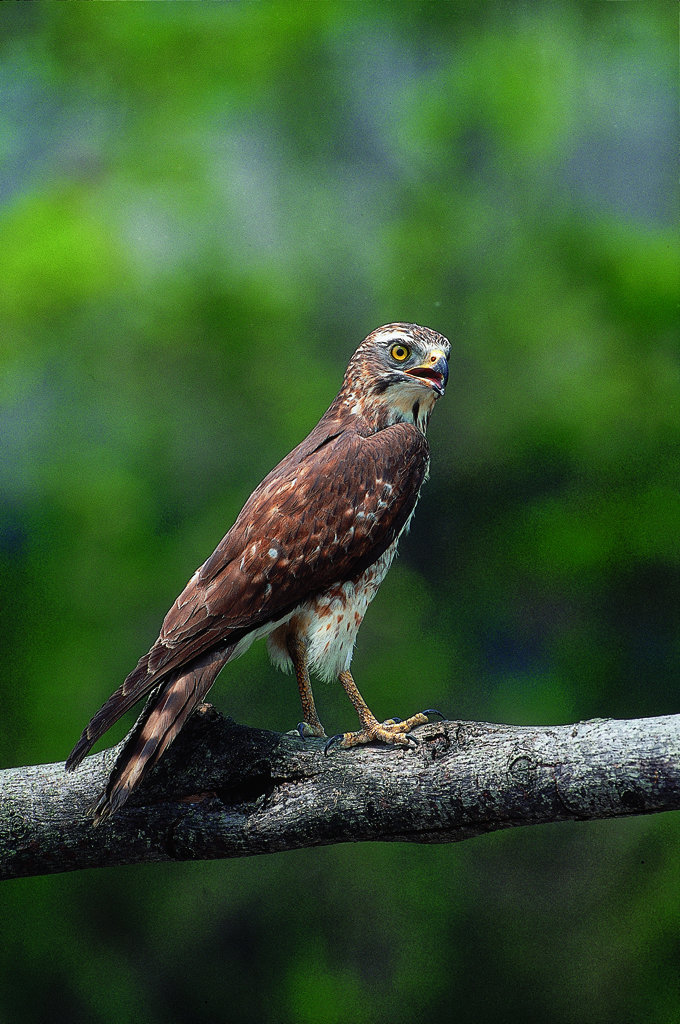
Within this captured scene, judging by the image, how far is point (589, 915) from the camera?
291 centimetres

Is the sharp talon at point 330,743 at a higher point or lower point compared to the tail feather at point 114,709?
lower

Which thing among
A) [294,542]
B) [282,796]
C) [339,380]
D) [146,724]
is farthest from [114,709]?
[339,380]

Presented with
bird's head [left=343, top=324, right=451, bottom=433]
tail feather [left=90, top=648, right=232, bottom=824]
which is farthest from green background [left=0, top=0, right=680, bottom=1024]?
tail feather [left=90, top=648, right=232, bottom=824]

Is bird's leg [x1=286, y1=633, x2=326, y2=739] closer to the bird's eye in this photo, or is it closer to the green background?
the bird's eye

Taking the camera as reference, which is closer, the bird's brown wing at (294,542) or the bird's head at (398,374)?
the bird's brown wing at (294,542)

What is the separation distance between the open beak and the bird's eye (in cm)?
4

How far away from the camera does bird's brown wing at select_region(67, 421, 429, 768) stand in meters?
1.75

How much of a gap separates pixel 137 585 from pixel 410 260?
5.15 feet

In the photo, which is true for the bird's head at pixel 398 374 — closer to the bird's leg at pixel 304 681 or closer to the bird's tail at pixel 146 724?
the bird's leg at pixel 304 681

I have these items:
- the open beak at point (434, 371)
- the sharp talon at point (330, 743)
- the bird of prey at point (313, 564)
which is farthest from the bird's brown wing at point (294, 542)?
the sharp talon at point (330, 743)

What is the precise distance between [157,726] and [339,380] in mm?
1765

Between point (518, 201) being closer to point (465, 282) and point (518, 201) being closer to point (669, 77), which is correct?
point (465, 282)

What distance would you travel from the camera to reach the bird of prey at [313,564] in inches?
66.7

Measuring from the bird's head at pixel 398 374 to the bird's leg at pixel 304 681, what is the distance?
561 millimetres
